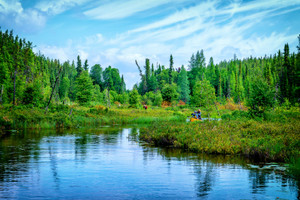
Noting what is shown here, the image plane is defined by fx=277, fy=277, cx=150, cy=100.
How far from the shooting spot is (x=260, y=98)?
1070 inches

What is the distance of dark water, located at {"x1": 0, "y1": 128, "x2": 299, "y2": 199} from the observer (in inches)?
380

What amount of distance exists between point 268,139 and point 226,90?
114831 mm

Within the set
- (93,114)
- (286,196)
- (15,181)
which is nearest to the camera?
(286,196)

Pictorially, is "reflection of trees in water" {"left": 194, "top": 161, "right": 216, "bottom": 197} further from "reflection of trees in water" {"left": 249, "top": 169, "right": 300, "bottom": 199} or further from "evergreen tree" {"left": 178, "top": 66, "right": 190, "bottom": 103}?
"evergreen tree" {"left": 178, "top": 66, "right": 190, "bottom": 103}

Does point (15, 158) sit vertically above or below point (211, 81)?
below

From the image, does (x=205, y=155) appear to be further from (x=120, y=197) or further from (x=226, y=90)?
(x=226, y=90)

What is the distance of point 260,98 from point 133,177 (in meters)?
19.4

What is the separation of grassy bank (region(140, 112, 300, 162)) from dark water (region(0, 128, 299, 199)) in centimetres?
89

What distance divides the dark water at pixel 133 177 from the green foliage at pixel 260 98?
13.4 m

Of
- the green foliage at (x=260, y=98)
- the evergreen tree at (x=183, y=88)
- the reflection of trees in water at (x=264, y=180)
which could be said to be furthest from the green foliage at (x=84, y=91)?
the reflection of trees in water at (x=264, y=180)

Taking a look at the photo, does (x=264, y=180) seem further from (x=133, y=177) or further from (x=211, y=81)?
(x=211, y=81)

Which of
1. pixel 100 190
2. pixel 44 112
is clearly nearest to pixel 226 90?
pixel 44 112

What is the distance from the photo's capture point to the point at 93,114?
141ft

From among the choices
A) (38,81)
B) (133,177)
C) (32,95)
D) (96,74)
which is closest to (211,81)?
(96,74)
